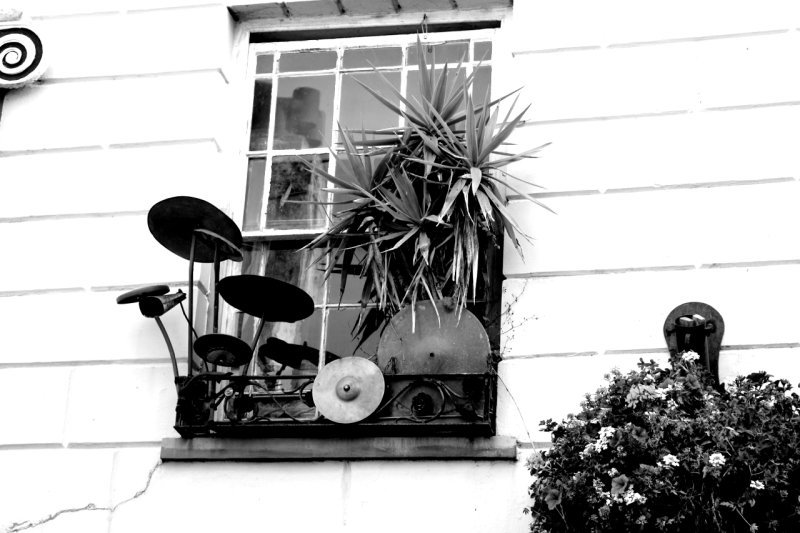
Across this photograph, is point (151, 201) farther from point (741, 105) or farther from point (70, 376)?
point (741, 105)

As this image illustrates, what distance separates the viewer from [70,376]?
8.71 m

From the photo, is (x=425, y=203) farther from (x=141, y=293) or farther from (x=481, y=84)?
(x=141, y=293)

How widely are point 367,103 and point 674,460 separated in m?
3.27

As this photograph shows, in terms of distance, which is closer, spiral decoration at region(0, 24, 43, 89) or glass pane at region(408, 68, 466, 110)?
glass pane at region(408, 68, 466, 110)

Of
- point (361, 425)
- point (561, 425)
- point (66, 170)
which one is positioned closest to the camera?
point (561, 425)

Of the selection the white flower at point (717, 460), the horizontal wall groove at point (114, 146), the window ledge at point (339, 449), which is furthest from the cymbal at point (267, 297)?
the white flower at point (717, 460)

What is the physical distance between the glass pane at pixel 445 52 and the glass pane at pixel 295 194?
0.80m

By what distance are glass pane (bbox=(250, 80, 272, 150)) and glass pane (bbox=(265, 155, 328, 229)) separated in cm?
17

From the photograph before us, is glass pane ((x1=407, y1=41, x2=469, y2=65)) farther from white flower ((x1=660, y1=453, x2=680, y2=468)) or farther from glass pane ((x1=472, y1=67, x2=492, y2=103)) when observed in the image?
white flower ((x1=660, y1=453, x2=680, y2=468))

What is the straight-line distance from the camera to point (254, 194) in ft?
30.7

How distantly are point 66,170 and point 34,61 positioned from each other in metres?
0.72

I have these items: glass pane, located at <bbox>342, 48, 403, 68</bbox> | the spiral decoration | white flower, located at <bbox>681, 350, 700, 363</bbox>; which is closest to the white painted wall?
the spiral decoration

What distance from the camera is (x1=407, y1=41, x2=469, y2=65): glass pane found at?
9.45 meters

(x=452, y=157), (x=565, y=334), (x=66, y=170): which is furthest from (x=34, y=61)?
(x=565, y=334)
